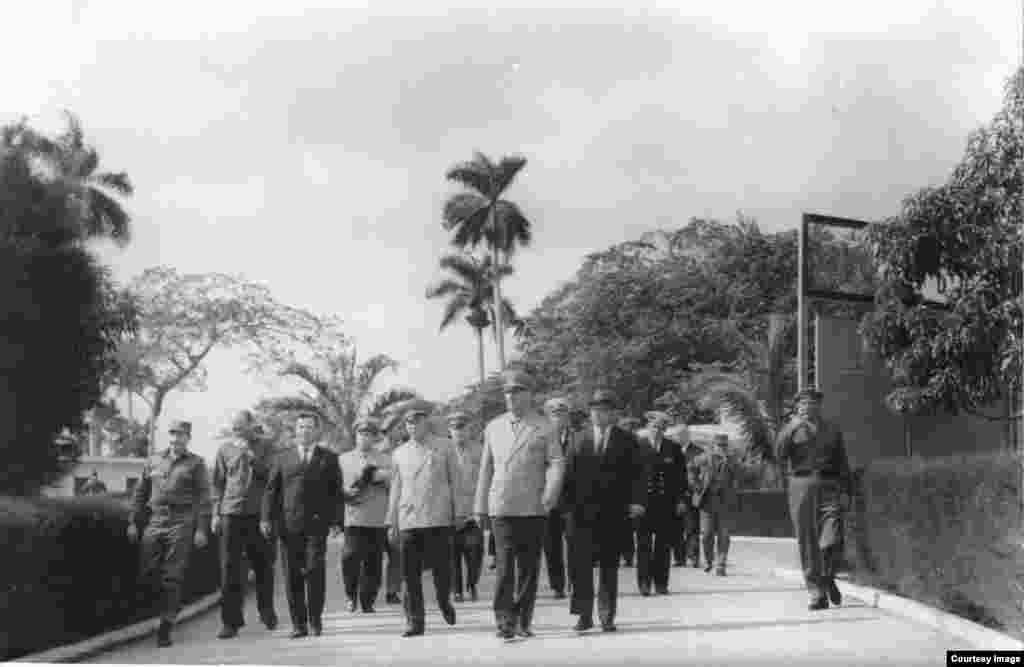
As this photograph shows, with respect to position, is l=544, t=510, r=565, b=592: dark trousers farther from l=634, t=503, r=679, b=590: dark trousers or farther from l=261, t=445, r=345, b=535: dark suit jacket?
l=261, t=445, r=345, b=535: dark suit jacket

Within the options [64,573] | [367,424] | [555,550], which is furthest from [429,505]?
[555,550]

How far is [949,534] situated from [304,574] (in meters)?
5.28

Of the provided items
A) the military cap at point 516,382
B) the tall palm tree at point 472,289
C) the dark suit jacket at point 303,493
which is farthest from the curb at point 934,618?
the tall palm tree at point 472,289

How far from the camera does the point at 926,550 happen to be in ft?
39.0

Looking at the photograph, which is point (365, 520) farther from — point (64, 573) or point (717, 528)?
point (717, 528)

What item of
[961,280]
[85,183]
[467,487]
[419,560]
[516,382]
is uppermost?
[85,183]

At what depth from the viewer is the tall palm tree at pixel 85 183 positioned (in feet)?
62.4

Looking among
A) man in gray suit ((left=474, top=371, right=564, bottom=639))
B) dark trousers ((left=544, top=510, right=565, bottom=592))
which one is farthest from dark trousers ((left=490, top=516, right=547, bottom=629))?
dark trousers ((left=544, top=510, right=565, bottom=592))

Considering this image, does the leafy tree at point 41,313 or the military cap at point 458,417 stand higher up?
the leafy tree at point 41,313

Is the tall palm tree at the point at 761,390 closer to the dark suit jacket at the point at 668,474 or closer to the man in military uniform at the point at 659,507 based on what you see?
the man in military uniform at the point at 659,507

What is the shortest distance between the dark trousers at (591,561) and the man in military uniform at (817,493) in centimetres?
236

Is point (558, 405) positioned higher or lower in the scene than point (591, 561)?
higher

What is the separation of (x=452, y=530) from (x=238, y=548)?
6.18ft

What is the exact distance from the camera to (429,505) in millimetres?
11094
